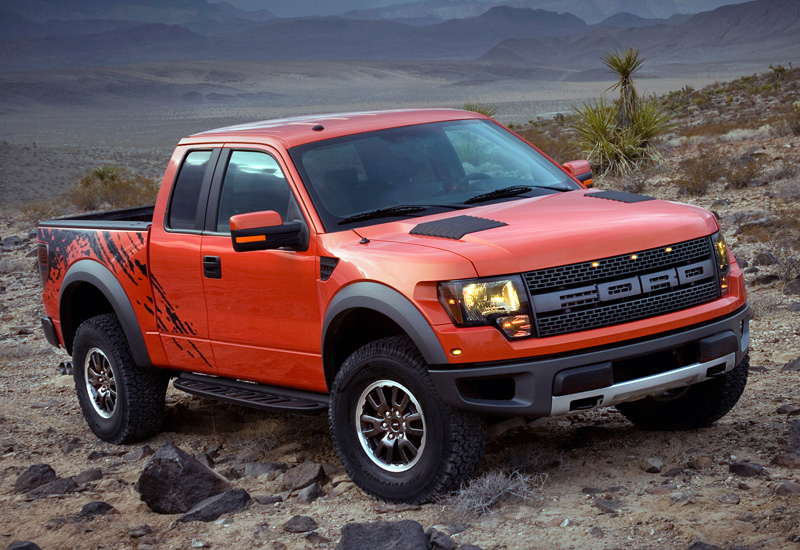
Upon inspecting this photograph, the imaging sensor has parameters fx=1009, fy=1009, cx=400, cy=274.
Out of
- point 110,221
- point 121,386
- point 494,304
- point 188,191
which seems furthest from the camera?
→ point 110,221

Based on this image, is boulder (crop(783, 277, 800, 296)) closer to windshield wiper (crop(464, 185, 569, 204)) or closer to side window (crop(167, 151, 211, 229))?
windshield wiper (crop(464, 185, 569, 204))

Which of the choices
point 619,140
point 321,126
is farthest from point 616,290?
point 619,140

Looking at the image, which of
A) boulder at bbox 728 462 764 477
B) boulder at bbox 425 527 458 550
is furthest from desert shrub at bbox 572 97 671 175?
boulder at bbox 425 527 458 550

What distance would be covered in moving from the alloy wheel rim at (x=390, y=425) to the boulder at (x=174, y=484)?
37.7 inches

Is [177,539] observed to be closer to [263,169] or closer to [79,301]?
[263,169]

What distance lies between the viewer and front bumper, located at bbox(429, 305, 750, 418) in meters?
4.41

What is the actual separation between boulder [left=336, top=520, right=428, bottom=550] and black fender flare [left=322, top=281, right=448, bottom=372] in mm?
730

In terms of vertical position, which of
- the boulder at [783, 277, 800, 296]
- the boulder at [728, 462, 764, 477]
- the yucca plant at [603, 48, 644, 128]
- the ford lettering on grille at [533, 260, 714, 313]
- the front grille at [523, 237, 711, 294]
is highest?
the yucca plant at [603, 48, 644, 128]

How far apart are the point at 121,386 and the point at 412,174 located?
2538 mm

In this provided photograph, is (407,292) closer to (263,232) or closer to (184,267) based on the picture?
(263,232)

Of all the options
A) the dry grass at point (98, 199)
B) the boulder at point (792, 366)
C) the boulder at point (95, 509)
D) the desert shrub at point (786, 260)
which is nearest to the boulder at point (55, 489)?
the boulder at point (95, 509)

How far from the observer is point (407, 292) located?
15.0 feet

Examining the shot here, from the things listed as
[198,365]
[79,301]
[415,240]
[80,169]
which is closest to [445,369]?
[415,240]

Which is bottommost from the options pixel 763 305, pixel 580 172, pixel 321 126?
pixel 763 305
